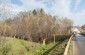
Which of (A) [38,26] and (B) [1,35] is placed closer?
(B) [1,35]

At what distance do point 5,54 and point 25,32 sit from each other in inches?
1205

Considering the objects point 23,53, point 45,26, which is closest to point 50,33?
point 45,26

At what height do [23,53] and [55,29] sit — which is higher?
[55,29]

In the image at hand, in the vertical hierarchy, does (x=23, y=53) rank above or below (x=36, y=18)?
below

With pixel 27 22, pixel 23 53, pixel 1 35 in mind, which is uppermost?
pixel 27 22

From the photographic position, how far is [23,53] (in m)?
26.8

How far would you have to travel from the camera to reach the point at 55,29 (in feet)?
203

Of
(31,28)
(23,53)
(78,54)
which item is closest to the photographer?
(78,54)

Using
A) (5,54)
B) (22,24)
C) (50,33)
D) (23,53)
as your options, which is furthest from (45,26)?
(5,54)

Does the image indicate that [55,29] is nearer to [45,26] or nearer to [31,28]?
[45,26]

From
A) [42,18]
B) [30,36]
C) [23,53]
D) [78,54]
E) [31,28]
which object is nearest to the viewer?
[78,54]

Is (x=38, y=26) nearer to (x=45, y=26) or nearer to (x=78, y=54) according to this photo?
(x=45, y=26)

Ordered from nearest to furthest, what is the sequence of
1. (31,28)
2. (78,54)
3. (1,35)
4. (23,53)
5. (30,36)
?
(78,54) → (1,35) → (23,53) → (30,36) → (31,28)

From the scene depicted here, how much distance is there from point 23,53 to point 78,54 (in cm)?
933
